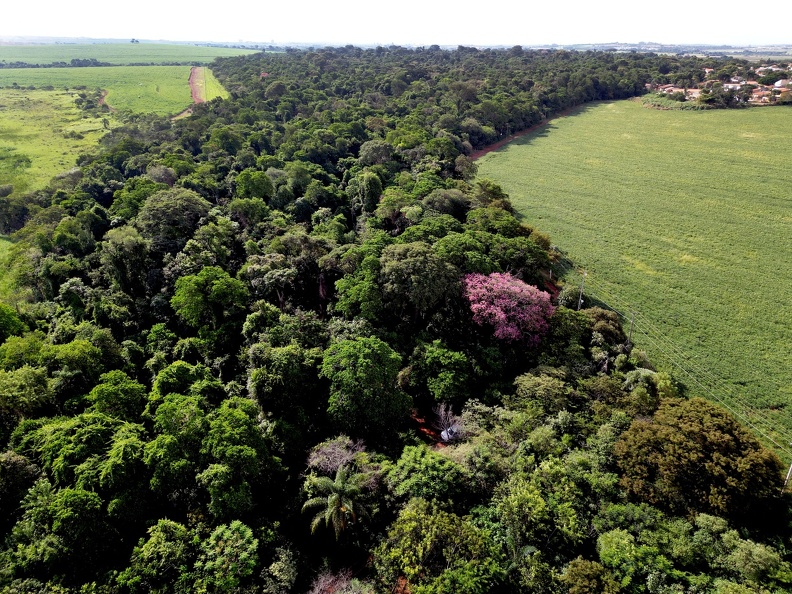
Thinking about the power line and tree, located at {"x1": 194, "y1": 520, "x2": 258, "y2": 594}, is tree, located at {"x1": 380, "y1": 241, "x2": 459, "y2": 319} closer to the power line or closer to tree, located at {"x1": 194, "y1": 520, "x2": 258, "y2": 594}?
the power line

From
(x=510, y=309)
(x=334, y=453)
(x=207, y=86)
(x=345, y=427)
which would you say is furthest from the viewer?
(x=207, y=86)

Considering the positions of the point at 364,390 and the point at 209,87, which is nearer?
the point at 364,390

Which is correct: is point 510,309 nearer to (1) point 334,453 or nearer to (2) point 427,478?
(2) point 427,478

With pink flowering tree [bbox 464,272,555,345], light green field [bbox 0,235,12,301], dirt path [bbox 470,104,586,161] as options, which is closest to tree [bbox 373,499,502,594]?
pink flowering tree [bbox 464,272,555,345]

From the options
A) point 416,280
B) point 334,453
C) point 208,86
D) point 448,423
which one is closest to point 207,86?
point 208,86

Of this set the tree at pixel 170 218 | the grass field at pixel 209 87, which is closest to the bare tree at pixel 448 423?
the tree at pixel 170 218

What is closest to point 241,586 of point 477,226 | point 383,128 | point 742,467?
point 742,467

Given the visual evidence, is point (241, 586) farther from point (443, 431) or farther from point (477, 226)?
point (477, 226)
